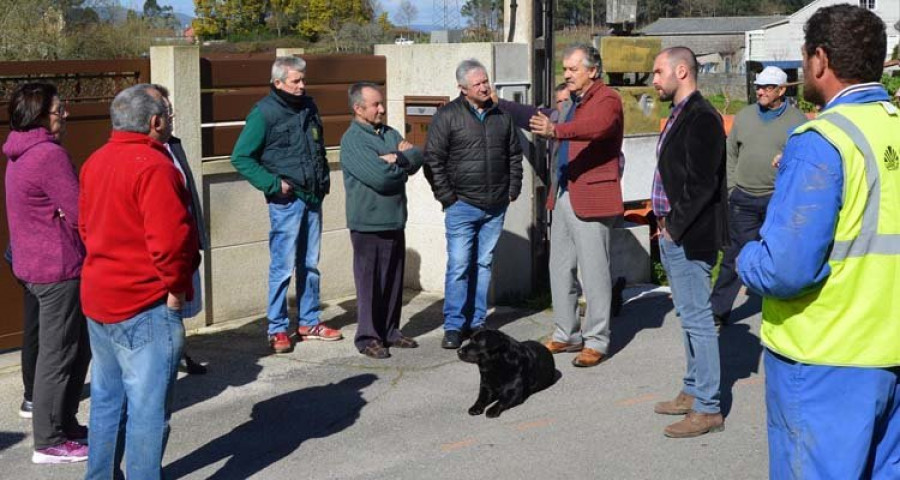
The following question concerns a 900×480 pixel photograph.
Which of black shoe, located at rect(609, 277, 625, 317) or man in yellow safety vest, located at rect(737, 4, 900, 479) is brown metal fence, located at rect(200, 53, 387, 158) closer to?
black shoe, located at rect(609, 277, 625, 317)

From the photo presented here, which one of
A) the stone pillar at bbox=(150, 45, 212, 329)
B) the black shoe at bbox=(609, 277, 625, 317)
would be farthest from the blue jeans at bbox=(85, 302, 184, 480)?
the black shoe at bbox=(609, 277, 625, 317)

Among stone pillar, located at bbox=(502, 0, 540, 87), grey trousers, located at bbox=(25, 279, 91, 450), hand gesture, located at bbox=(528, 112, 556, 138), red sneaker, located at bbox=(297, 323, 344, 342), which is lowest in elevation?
red sneaker, located at bbox=(297, 323, 344, 342)

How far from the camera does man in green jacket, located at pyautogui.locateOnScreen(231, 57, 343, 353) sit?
8.05m

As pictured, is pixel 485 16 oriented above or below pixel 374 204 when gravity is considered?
above

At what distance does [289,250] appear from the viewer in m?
8.27

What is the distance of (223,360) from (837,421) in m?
5.28

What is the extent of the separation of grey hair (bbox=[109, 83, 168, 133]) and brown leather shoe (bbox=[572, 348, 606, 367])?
12.6 feet

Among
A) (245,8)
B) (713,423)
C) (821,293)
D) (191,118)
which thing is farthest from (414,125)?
(245,8)

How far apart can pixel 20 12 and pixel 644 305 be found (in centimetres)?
987

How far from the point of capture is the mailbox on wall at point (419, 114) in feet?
32.0

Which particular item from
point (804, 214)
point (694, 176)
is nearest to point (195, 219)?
point (694, 176)

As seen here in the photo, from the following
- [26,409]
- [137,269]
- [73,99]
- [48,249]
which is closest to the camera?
[137,269]

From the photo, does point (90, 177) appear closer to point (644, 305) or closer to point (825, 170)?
point (825, 170)

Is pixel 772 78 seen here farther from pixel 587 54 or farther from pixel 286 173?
pixel 286 173
